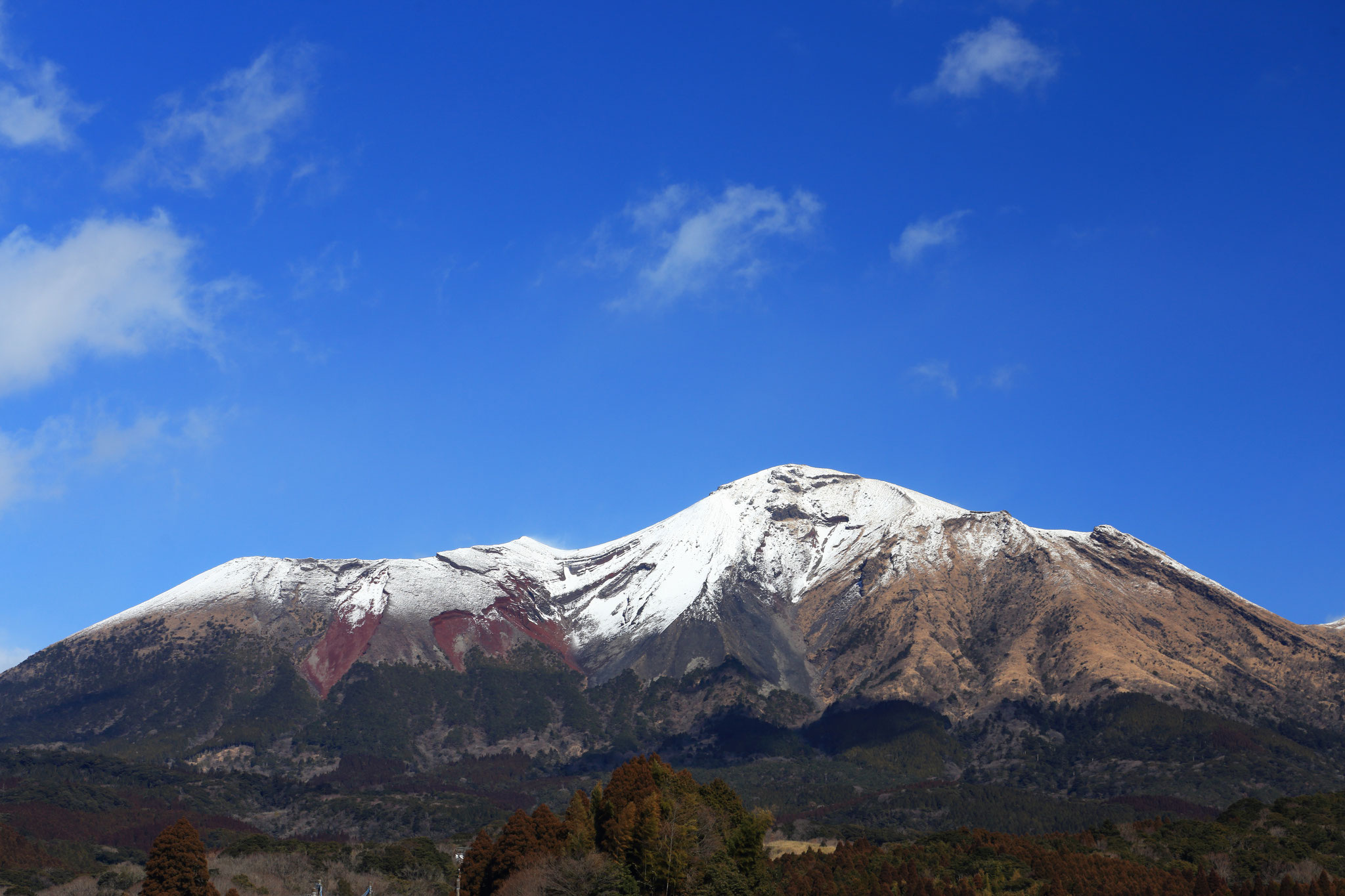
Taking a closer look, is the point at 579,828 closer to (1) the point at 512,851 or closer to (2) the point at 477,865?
(1) the point at 512,851

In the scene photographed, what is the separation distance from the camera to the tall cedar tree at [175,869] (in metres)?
148

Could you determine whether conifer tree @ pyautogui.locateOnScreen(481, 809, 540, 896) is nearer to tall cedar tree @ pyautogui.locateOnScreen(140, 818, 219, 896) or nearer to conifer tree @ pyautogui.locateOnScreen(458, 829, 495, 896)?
conifer tree @ pyautogui.locateOnScreen(458, 829, 495, 896)

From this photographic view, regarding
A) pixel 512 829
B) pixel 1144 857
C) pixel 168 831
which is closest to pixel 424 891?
pixel 512 829

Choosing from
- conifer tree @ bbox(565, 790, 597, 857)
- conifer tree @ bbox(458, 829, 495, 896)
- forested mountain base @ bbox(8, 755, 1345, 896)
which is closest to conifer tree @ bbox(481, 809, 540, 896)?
forested mountain base @ bbox(8, 755, 1345, 896)

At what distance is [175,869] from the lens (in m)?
149

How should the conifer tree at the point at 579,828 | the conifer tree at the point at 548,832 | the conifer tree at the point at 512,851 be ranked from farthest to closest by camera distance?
the conifer tree at the point at 512,851 < the conifer tree at the point at 548,832 < the conifer tree at the point at 579,828

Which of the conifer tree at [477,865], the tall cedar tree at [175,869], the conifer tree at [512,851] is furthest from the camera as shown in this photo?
the conifer tree at [477,865]

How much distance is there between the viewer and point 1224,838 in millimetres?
198125

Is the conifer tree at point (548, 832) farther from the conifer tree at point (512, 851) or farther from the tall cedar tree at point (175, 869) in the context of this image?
the tall cedar tree at point (175, 869)

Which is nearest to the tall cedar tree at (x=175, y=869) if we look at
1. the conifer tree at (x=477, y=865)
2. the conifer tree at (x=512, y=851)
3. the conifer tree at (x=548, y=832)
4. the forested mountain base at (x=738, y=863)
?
the forested mountain base at (x=738, y=863)

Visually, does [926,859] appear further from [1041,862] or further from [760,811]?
[760,811]

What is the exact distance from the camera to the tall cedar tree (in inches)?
5832

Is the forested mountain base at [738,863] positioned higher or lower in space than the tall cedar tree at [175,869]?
lower

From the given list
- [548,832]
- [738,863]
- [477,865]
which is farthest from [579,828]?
[477,865]
